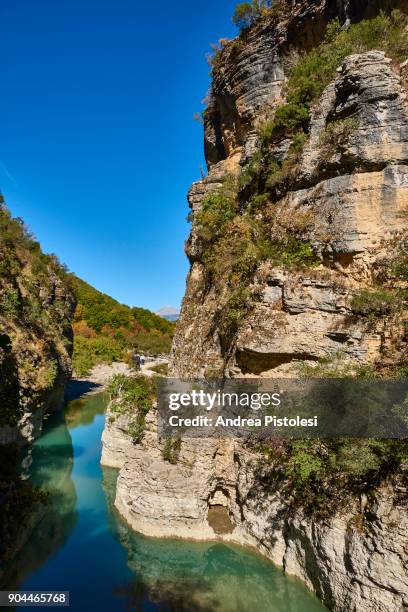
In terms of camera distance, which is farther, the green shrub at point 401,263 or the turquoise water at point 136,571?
the green shrub at point 401,263

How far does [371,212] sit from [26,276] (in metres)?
17.9

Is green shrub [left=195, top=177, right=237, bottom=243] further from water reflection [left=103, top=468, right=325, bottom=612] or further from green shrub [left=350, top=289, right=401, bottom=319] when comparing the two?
water reflection [left=103, top=468, right=325, bottom=612]

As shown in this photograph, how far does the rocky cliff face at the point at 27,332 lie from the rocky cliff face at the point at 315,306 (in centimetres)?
575

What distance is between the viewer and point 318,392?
837 cm

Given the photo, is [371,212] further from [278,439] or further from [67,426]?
[67,426]

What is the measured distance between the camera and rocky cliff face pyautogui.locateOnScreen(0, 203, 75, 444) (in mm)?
14084

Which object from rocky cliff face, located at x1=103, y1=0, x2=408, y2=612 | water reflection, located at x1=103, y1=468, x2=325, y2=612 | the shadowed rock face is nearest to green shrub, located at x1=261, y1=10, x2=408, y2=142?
rocky cliff face, located at x1=103, y1=0, x2=408, y2=612

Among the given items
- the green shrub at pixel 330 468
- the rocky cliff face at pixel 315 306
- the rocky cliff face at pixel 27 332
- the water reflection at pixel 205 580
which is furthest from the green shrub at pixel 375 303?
the rocky cliff face at pixel 27 332

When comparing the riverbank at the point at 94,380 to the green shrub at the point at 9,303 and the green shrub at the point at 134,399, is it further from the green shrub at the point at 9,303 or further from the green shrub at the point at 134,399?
the green shrub at the point at 134,399

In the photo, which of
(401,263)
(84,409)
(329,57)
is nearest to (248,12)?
(329,57)

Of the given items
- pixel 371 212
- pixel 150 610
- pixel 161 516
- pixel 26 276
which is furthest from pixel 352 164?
pixel 26 276

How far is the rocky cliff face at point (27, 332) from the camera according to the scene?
14084 mm

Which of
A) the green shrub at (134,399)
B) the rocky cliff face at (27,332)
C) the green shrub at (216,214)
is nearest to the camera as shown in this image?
the green shrub at (134,399)

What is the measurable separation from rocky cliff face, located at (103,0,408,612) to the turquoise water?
0.40 meters
